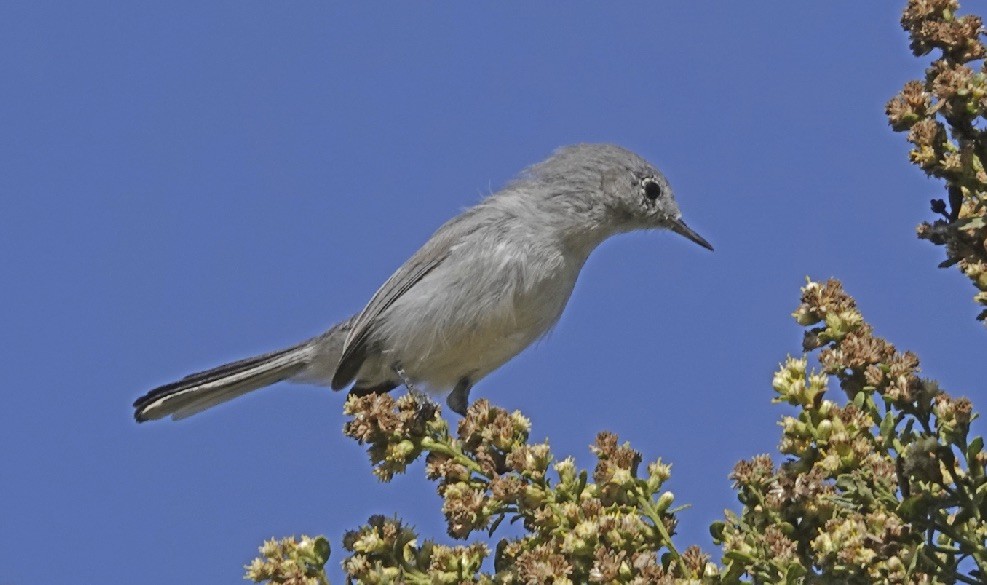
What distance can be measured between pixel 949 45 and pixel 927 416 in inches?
36.2

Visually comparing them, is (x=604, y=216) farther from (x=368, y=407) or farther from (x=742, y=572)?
(x=742, y=572)

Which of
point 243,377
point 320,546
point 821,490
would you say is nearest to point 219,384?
point 243,377

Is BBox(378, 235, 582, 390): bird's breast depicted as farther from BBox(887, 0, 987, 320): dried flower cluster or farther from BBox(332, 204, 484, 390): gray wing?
BBox(887, 0, 987, 320): dried flower cluster

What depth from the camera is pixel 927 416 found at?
2760 millimetres

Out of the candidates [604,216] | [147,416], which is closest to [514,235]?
[604,216]

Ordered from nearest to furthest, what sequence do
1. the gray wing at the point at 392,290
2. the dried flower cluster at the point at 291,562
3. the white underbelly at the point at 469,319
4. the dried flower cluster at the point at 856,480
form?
the dried flower cluster at the point at 856,480 < the dried flower cluster at the point at 291,562 < the white underbelly at the point at 469,319 < the gray wing at the point at 392,290

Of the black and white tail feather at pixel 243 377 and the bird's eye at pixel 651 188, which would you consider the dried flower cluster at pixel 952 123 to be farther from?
the black and white tail feather at pixel 243 377

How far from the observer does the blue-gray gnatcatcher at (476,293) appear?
5.57 m

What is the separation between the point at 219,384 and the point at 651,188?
246 centimetres

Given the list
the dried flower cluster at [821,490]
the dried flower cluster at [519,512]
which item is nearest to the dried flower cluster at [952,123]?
the dried flower cluster at [821,490]

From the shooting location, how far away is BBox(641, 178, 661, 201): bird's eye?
254 inches

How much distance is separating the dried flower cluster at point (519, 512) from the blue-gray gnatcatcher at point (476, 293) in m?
1.93

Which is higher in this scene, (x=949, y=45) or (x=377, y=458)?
(x=949, y=45)

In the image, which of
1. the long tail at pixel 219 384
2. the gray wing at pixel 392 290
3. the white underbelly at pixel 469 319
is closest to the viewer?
the white underbelly at pixel 469 319
